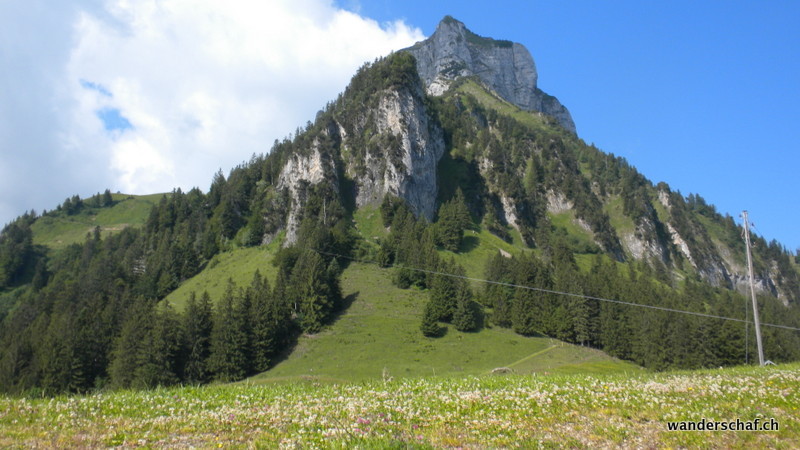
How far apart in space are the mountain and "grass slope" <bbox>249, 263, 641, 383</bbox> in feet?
1.88

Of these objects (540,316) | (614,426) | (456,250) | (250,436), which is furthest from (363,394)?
(456,250)

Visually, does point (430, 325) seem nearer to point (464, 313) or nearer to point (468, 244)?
point (464, 313)

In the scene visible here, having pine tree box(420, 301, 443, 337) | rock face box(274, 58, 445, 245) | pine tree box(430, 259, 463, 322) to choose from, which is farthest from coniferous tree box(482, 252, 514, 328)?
rock face box(274, 58, 445, 245)

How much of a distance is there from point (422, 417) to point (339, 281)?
9094cm

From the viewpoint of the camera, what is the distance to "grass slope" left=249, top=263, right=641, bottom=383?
68.1m

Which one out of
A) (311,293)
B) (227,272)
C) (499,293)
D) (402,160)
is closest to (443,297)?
(499,293)

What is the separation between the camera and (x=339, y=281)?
99.4 metres

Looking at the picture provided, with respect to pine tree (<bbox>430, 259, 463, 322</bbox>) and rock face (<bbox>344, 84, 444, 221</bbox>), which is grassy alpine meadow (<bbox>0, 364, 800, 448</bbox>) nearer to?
pine tree (<bbox>430, 259, 463, 322</bbox>)

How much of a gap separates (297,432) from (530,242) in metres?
183

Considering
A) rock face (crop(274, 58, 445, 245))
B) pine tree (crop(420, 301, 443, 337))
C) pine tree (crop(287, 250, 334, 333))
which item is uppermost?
rock face (crop(274, 58, 445, 245))

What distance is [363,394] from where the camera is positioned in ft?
40.7

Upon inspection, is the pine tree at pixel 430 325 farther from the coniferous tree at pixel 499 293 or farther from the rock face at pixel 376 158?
the rock face at pixel 376 158

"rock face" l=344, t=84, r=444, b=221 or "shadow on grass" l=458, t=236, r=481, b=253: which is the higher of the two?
"rock face" l=344, t=84, r=444, b=221

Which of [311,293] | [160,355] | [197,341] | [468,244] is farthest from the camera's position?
[468,244]
